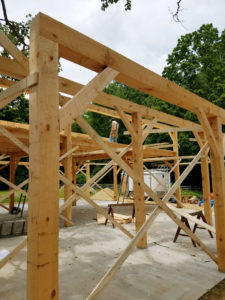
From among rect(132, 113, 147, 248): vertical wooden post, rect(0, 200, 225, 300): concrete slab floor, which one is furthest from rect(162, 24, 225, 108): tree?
rect(0, 200, 225, 300): concrete slab floor

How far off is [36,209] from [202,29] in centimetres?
3460

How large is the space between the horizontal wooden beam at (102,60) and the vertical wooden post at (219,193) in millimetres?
1053

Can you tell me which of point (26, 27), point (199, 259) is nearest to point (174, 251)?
point (199, 259)

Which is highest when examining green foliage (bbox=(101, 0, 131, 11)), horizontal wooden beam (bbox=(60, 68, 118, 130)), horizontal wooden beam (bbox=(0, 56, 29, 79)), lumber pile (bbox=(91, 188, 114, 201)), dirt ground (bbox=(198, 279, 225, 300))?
green foliage (bbox=(101, 0, 131, 11))

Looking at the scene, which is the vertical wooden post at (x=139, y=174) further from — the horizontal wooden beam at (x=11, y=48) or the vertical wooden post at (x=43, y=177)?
the vertical wooden post at (x=43, y=177)

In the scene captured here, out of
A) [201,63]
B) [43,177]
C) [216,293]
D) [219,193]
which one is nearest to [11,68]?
[43,177]

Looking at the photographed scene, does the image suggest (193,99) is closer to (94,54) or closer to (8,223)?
(94,54)

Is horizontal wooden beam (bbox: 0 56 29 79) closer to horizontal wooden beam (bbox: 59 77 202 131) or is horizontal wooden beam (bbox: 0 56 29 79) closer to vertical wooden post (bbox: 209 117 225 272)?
horizontal wooden beam (bbox: 59 77 202 131)

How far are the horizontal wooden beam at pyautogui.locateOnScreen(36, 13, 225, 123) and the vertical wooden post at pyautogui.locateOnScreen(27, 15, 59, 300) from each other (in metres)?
0.14

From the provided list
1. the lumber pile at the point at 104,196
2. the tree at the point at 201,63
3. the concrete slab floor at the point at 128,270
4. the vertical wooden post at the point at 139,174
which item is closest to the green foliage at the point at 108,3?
the vertical wooden post at the point at 139,174

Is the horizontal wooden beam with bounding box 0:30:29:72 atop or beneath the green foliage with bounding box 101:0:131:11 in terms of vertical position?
beneath

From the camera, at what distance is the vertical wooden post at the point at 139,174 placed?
17.4 feet

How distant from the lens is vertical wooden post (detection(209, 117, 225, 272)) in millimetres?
3912

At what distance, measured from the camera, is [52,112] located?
199cm
